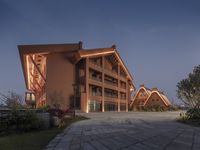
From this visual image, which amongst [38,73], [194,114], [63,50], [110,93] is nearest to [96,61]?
[63,50]

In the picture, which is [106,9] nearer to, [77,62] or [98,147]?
[98,147]

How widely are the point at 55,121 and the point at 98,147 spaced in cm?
662

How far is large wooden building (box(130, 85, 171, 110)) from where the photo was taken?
6444cm

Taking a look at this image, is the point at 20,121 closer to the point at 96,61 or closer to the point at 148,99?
the point at 96,61

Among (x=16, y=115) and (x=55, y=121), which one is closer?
(x=16, y=115)

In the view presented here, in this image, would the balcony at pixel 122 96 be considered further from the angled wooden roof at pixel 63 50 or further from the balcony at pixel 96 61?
the angled wooden roof at pixel 63 50

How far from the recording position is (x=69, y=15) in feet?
63.1

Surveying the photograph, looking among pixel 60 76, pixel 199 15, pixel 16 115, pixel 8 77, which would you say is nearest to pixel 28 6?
pixel 16 115

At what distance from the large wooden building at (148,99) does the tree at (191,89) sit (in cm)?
3449

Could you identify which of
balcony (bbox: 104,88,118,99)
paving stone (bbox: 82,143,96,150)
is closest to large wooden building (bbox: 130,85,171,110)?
balcony (bbox: 104,88,118,99)

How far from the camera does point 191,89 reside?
25.3 m

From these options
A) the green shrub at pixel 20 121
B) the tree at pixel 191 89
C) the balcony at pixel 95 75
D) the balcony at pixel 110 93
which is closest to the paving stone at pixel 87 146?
the green shrub at pixel 20 121

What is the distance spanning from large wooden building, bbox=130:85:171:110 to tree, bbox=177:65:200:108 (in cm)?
3449

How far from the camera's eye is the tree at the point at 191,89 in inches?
961
